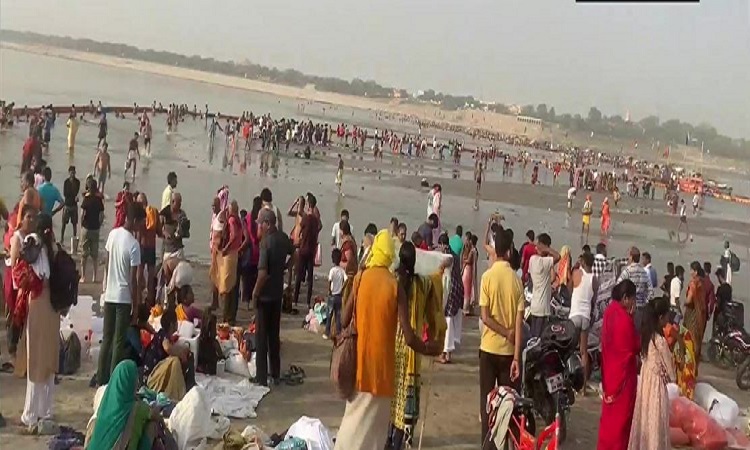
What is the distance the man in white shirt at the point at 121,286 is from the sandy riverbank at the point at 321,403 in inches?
23.3

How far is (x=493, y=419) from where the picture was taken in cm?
614

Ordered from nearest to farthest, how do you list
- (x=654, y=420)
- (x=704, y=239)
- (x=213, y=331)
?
1. (x=654, y=420)
2. (x=213, y=331)
3. (x=704, y=239)

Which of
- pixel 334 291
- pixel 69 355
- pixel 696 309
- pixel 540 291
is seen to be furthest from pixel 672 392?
pixel 69 355

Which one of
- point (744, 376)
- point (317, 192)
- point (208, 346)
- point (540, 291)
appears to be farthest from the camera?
point (317, 192)

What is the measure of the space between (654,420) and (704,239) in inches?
1004

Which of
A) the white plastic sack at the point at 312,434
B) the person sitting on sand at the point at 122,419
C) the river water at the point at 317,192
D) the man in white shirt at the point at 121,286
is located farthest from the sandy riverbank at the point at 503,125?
the person sitting on sand at the point at 122,419

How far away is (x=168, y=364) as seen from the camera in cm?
677

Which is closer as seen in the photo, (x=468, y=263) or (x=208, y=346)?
(x=208, y=346)

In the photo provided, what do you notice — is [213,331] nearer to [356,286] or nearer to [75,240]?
[356,286]

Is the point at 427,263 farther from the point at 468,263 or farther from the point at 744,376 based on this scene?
the point at 744,376

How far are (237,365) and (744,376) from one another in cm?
632

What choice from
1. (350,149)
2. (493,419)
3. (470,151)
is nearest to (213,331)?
(493,419)

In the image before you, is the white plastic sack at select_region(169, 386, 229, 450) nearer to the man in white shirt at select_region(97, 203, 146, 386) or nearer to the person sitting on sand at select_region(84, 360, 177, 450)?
the man in white shirt at select_region(97, 203, 146, 386)

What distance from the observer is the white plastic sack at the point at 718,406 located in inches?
316
